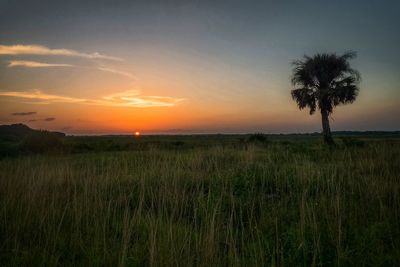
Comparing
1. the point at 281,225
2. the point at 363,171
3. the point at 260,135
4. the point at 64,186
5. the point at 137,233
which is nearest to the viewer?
the point at 137,233

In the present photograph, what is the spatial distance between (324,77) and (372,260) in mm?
23391

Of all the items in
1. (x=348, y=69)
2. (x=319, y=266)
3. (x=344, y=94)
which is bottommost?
(x=319, y=266)

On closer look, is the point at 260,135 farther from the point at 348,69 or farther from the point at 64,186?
the point at 64,186

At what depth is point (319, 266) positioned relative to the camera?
277cm

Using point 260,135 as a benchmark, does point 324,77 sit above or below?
above

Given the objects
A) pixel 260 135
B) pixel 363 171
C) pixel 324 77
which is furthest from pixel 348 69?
pixel 363 171

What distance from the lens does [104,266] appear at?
2705 millimetres

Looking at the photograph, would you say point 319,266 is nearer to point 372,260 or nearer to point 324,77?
point 372,260

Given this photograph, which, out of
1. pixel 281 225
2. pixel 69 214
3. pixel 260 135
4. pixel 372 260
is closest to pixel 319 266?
pixel 372 260

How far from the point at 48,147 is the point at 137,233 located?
2206cm

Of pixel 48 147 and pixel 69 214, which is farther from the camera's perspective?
pixel 48 147

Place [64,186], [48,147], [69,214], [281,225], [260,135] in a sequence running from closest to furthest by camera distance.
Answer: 1. [281,225]
2. [69,214]
3. [64,186]
4. [48,147]
5. [260,135]

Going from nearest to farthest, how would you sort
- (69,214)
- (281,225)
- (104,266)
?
(104,266)
(281,225)
(69,214)

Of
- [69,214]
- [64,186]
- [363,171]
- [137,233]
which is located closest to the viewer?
[137,233]
